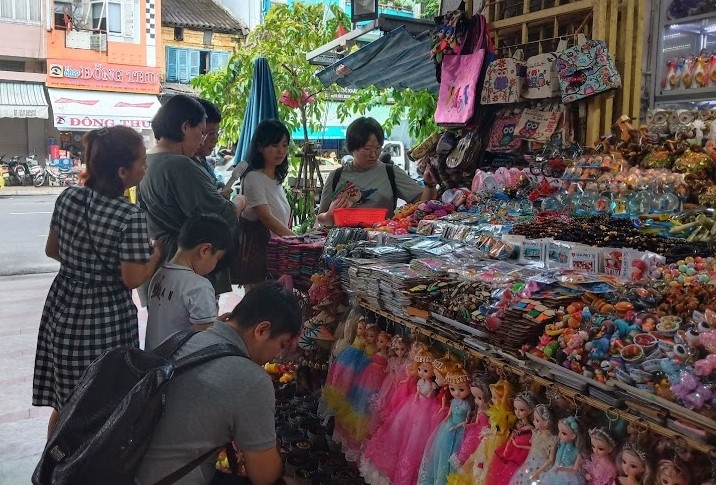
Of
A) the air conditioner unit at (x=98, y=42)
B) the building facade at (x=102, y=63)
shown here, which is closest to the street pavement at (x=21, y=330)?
the building facade at (x=102, y=63)

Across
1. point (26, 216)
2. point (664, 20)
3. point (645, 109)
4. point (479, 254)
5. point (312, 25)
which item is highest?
point (312, 25)

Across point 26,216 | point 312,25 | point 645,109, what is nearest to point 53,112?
point 26,216

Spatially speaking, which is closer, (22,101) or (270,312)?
(270,312)

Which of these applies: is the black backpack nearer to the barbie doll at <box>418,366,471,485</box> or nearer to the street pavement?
the barbie doll at <box>418,366,471,485</box>

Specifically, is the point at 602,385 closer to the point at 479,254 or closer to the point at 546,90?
the point at 479,254

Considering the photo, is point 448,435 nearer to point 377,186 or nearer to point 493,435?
point 493,435

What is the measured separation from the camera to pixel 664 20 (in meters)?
3.20

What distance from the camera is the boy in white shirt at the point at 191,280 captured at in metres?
2.78

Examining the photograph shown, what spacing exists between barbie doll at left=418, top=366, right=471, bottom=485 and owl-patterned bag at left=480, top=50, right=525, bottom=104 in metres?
1.85

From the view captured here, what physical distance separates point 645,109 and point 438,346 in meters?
1.63

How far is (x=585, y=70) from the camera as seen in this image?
329cm

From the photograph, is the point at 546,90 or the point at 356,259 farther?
the point at 546,90

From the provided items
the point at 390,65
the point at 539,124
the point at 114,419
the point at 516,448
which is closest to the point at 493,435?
the point at 516,448

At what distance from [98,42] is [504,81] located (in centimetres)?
1851
